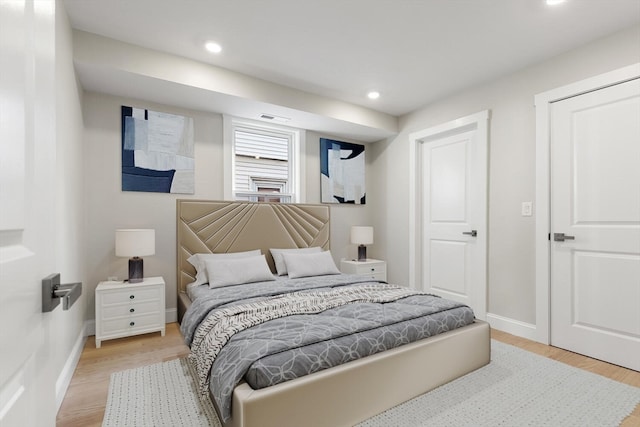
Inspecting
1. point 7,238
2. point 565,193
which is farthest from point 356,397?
point 565,193

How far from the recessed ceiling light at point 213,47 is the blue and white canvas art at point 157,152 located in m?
0.95

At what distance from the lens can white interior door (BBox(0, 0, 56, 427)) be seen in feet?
1.74

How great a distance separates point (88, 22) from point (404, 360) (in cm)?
319

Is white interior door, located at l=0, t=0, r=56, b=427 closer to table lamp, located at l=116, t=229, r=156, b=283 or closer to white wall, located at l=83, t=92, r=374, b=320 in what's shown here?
table lamp, located at l=116, t=229, r=156, b=283

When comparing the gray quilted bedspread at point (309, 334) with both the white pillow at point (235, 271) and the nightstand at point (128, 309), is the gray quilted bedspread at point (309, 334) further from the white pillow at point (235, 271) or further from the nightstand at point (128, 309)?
the nightstand at point (128, 309)

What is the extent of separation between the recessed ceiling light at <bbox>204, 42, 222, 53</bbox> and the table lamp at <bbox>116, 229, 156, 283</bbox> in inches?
66.5

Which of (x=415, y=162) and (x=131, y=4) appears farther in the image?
(x=415, y=162)

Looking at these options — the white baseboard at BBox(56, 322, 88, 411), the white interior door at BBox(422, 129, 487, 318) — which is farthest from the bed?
the white interior door at BBox(422, 129, 487, 318)

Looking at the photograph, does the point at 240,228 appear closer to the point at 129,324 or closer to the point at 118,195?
the point at 118,195

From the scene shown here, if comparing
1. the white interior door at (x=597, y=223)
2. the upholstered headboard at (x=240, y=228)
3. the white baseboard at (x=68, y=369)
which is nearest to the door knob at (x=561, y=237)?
the white interior door at (x=597, y=223)

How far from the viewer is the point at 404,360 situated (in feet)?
6.04

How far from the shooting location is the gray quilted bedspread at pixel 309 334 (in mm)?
1476

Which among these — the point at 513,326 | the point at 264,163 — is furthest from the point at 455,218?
the point at 264,163

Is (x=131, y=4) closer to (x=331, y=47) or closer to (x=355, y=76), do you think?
(x=331, y=47)
